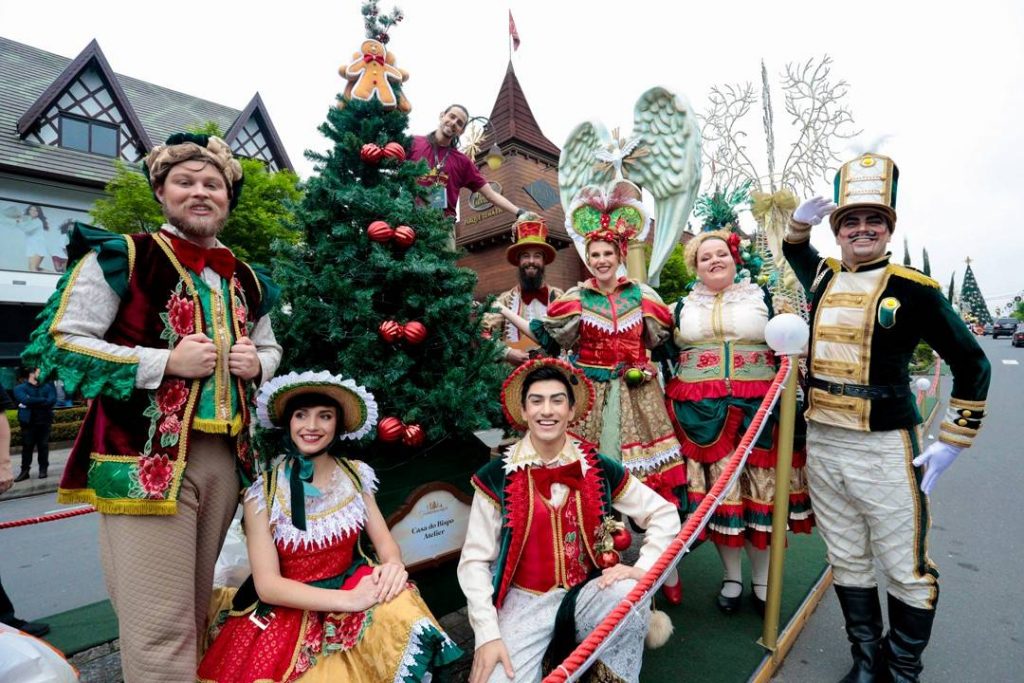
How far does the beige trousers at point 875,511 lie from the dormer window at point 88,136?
19618 millimetres

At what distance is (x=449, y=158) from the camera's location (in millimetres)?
4066

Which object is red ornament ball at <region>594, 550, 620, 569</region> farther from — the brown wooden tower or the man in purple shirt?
the brown wooden tower

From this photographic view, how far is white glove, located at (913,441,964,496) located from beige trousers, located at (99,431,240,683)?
3.06m

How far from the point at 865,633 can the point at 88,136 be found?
2046 cm

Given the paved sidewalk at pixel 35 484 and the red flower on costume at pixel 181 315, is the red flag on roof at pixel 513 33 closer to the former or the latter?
the paved sidewalk at pixel 35 484

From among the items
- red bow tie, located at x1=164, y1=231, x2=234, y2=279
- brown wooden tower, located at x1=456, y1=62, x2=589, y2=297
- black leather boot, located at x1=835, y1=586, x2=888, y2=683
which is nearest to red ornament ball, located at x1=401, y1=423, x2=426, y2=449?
red bow tie, located at x1=164, y1=231, x2=234, y2=279

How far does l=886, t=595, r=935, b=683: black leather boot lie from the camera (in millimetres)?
2346

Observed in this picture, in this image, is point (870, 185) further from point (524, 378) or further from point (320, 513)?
point (320, 513)

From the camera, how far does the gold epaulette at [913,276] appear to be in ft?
7.93

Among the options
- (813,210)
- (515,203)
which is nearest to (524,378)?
(813,210)

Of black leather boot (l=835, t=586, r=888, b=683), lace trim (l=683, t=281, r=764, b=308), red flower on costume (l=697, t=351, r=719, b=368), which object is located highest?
lace trim (l=683, t=281, r=764, b=308)

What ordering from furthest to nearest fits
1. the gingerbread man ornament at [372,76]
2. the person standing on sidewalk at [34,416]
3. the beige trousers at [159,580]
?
1. the person standing on sidewalk at [34,416]
2. the gingerbread man ornament at [372,76]
3. the beige trousers at [159,580]

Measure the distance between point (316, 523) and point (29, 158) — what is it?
17.4 meters

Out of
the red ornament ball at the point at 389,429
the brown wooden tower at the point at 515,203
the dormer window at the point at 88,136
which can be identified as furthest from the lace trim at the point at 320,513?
the dormer window at the point at 88,136
